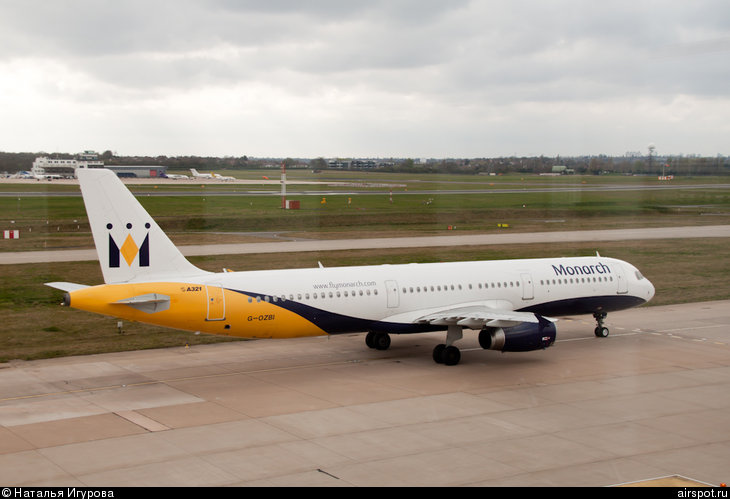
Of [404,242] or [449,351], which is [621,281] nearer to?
[449,351]

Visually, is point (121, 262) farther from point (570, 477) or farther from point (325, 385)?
point (570, 477)

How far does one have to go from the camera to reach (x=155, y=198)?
69.8 m

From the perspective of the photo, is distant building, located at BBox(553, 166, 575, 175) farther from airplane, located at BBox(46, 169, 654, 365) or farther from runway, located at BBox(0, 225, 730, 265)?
airplane, located at BBox(46, 169, 654, 365)

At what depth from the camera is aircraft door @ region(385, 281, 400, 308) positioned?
30141 mm

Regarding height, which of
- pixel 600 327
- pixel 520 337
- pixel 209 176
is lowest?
pixel 600 327

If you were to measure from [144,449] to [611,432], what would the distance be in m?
12.5

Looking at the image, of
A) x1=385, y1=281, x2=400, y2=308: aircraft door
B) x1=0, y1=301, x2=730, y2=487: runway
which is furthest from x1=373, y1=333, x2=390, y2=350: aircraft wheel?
x1=385, y1=281, x2=400, y2=308: aircraft door

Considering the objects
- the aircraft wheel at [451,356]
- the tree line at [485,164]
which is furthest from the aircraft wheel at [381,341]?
the tree line at [485,164]

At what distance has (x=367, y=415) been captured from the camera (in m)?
→ 23.0

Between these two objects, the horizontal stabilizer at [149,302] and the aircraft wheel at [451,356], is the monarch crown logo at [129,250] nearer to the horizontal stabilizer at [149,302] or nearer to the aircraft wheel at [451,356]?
the horizontal stabilizer at [149,302]

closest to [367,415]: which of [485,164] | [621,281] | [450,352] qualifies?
[450,352]

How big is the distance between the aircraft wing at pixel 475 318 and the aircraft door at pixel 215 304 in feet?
24.8

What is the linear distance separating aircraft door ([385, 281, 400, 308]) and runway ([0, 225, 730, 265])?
1108 inches

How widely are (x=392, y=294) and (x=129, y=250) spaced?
1001cm
